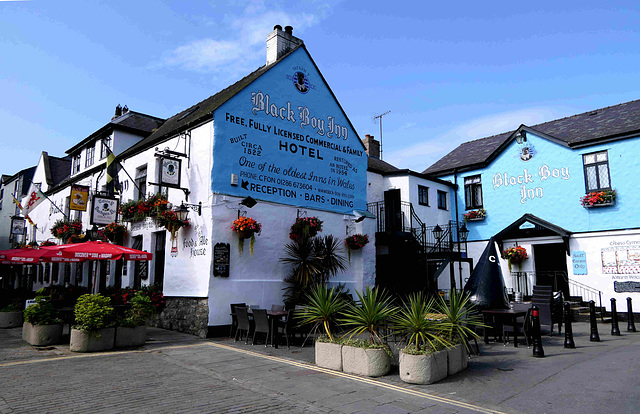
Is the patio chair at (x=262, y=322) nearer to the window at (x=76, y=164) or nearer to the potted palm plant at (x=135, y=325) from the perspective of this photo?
the potted palm plant at (x=135, y=325)

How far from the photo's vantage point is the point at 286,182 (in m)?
15.0

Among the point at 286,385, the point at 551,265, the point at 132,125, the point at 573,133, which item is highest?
the point at 132,125

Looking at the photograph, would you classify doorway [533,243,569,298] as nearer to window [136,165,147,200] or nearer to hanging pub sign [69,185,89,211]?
window [136,165,147,200]

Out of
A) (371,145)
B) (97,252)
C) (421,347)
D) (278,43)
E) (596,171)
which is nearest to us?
(421,347)

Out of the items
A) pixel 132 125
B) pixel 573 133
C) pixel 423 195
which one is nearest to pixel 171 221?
pixel 132 125

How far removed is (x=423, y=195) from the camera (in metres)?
21.9

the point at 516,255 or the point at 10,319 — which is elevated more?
the point at 516,255

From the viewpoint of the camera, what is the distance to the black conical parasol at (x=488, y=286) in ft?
38.1

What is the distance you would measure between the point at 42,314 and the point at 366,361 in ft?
27.3

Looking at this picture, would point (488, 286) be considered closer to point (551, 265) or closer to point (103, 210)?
point (551, 265)

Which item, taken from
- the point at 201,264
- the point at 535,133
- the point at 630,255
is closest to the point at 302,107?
the point at 201,264

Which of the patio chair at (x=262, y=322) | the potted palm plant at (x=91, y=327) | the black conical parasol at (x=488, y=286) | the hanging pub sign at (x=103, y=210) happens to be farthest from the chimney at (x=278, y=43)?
the potted palm plant at (x=91, y=327)

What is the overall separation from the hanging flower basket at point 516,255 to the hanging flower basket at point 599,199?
3.15 meters

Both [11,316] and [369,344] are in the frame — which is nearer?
[369,344]
